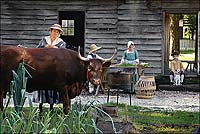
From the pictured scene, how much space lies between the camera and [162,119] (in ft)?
31.6

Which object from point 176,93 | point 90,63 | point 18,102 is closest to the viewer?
point 18,102

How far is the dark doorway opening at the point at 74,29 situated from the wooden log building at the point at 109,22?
13.5 ft

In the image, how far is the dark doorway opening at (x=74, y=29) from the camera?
2070cm

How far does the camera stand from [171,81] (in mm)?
15797

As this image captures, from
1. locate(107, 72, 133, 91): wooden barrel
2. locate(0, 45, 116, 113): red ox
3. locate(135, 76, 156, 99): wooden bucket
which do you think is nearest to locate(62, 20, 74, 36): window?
locate(135, 76, 156, 99): wooden bucket

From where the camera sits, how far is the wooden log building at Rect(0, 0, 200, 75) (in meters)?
15.7

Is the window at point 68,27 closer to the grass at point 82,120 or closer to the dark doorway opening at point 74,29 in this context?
the dark doorway opening at point 74,29

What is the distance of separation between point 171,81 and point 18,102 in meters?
10.4

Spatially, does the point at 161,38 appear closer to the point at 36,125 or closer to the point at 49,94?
the point at 49,94

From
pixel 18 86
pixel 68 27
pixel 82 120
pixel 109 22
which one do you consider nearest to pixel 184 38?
pixel 68 27

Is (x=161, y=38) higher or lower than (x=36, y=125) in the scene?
higher

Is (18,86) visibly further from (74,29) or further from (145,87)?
(74,29)

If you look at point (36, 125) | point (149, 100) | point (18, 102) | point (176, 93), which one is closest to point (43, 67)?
point (18, 102)

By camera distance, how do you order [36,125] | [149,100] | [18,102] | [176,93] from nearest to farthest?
[36,125], [18,102], [149,100], [176,93]
